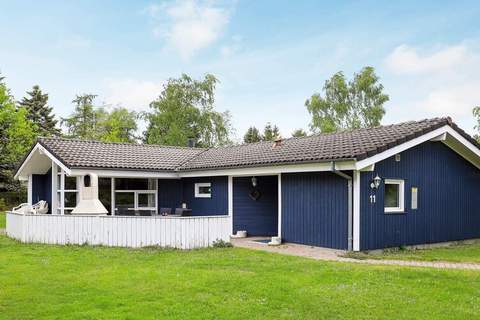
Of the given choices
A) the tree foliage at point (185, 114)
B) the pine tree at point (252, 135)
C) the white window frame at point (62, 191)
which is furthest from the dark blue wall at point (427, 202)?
the pine tree at point (252, 135)

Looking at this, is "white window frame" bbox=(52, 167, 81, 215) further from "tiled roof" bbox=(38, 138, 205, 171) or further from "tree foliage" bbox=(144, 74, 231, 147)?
"tree foliage" bbox=(144, 74, 231, 147)

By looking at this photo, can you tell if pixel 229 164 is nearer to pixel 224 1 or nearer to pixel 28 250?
pixel 224 1

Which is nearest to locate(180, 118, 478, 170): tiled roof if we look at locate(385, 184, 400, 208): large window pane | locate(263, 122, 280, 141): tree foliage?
locate(385, 184, 400, 208): large window pane

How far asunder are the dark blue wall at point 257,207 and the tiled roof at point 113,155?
131 inches

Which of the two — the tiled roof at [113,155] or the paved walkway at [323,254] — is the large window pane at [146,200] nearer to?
the tiled roof at [113,155]

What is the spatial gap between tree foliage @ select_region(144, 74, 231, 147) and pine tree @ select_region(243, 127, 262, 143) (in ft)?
23.9

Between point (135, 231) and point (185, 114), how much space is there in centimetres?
3090

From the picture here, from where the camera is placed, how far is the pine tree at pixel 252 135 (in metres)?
52.3

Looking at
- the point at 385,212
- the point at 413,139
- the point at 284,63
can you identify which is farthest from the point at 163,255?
the point at 284,63

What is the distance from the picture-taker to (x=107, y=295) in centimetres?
707

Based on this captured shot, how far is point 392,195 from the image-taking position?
13461 millimetres

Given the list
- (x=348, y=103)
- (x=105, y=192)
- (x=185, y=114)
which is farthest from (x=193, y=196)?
(x=348, y=103)

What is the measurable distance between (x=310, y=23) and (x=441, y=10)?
480cm

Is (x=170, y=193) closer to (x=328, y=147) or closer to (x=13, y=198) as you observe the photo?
(x=328, y=147)
